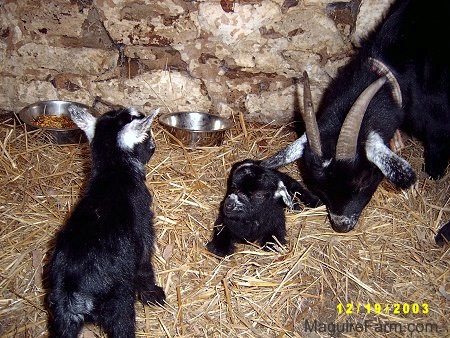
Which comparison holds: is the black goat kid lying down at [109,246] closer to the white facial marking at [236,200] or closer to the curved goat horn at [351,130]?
the white facial marking at [236,200]

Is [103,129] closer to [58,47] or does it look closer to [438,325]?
[58,47]

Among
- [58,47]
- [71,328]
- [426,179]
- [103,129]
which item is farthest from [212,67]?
[71,328]

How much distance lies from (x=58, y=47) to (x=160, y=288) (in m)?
3.17

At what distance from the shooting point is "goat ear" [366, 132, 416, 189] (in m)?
3.29

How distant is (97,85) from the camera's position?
537 centimetres

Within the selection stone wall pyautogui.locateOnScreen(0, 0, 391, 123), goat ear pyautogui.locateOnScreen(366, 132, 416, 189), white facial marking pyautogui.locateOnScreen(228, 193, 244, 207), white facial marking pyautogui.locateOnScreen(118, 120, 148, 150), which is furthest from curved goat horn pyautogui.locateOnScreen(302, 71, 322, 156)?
stone wall pyautogui.locateOnScreen(0, 0, 391, 123)

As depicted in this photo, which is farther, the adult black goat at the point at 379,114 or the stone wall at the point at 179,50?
the stone wall at the point at 179,50

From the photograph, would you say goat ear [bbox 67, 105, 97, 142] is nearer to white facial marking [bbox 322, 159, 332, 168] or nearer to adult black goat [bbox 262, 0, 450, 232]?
adult black goat [bbox 262, 0, 450, 232]

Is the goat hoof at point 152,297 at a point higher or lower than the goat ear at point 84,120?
lower

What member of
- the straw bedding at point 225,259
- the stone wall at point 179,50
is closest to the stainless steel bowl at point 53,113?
the straw bedding at point 225,259

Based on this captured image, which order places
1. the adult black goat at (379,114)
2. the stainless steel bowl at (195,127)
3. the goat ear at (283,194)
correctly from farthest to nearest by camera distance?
1. the stainless steel bowl at (195,127)
2. the goat ear at (283,194)
3. the adult black goat at (379,114)

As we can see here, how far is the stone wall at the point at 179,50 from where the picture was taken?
4.87 metres

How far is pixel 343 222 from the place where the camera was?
3.76m
